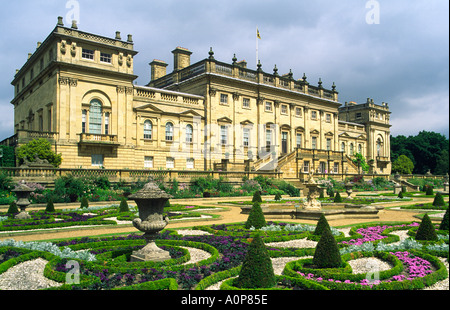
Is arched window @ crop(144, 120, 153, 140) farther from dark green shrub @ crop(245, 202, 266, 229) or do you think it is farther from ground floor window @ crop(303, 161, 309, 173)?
dark green shrub @ crop(245, 202, 266, 229)

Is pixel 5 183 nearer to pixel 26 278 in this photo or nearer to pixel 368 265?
pixel 26 278

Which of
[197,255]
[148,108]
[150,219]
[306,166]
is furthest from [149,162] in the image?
[150,219]

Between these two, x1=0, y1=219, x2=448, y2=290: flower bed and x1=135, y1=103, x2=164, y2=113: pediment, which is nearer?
x1=0, y1=219, x2=448, y2=290: flower bed

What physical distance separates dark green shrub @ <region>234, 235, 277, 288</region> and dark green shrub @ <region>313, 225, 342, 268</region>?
161 centimetres

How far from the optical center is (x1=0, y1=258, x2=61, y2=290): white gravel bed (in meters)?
7.27

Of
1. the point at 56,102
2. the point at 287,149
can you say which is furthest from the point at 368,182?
the point at 56,102

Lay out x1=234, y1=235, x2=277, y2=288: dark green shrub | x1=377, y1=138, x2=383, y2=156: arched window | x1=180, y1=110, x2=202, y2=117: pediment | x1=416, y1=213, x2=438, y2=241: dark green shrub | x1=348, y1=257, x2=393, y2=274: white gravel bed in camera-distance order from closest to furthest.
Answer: x1=234, y1=235, x2=277, y2=288: dark green shrub → x1=348, y1=257, x2=393, y2=274: white gravel bed → x1=416, y1=213, x2=438, y2=241: dark green shrub → x1=180, y1=110, x2=202, y2=117: pediment → x1=377, y1=138, x2=383, y2=156: arched window

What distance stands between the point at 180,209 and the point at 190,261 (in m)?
11.9

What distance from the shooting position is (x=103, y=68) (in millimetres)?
33281

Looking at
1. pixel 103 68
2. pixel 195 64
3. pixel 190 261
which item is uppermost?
pixel 195 64

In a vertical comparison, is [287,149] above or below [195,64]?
below

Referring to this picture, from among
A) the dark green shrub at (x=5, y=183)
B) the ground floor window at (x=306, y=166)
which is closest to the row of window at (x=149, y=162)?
the dark green shrub at (x=5, y=183)

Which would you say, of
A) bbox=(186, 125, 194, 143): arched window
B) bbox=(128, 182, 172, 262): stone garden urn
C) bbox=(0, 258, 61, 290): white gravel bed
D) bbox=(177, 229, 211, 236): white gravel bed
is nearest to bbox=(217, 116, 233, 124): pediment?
bbox=(186, 125, 194, 143): arched window
